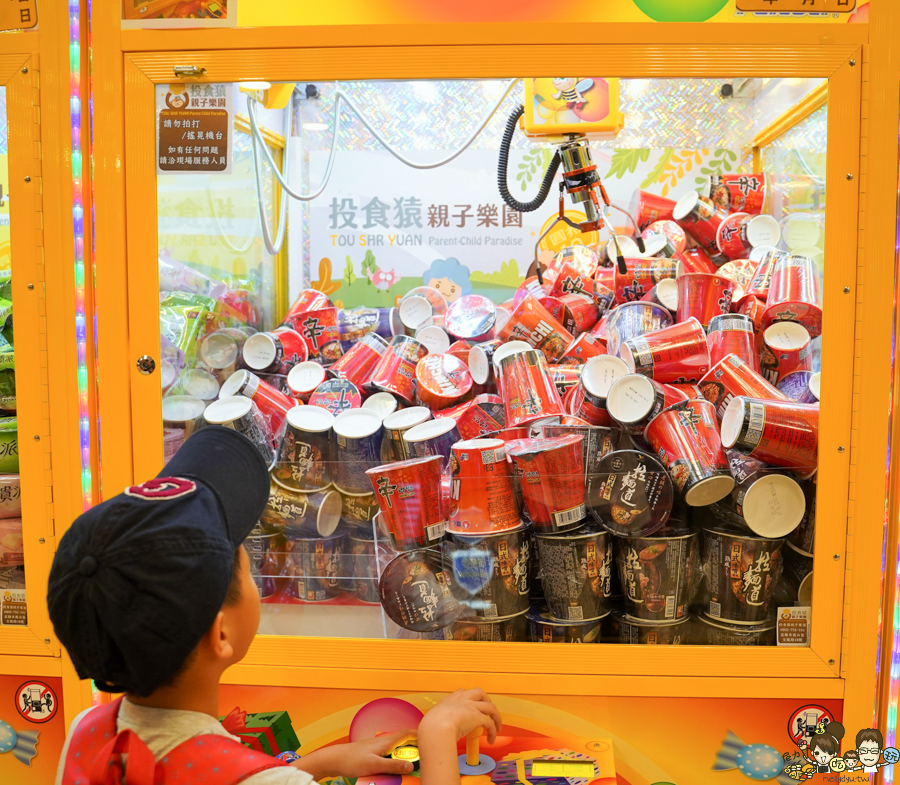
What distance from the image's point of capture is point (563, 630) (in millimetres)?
1396

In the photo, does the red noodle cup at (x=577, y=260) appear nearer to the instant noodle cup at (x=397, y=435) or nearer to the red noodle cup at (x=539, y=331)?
the red noodle cup at (x=539, y=331)

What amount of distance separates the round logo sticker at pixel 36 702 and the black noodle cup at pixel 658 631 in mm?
1147

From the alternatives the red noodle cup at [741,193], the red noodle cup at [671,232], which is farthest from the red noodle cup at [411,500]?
the red noodle cup at [741,193]

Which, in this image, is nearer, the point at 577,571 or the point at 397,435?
the point at 577,571

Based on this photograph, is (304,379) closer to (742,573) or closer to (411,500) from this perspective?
(411,500)

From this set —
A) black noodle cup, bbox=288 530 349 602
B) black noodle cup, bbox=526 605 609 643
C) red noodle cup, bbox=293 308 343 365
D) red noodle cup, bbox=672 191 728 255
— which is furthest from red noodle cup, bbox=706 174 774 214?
black noodle cup, bbox=288 530 349 602

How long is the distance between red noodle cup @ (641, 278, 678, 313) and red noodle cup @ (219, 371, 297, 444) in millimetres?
901

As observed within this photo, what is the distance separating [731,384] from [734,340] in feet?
0.48

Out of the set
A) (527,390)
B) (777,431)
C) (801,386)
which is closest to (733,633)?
(777,431)

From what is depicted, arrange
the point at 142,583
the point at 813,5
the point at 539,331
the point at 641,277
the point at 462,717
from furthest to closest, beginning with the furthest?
the point at 641,277
the point at 539,331
the point at 813,5
the point at 462,717
the point at 142,583

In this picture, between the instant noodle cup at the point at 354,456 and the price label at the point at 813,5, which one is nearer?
the price label at the point at 813,5

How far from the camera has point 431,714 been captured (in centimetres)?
106

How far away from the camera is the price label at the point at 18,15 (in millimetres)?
1345

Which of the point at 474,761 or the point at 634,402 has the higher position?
the point at 634,402
